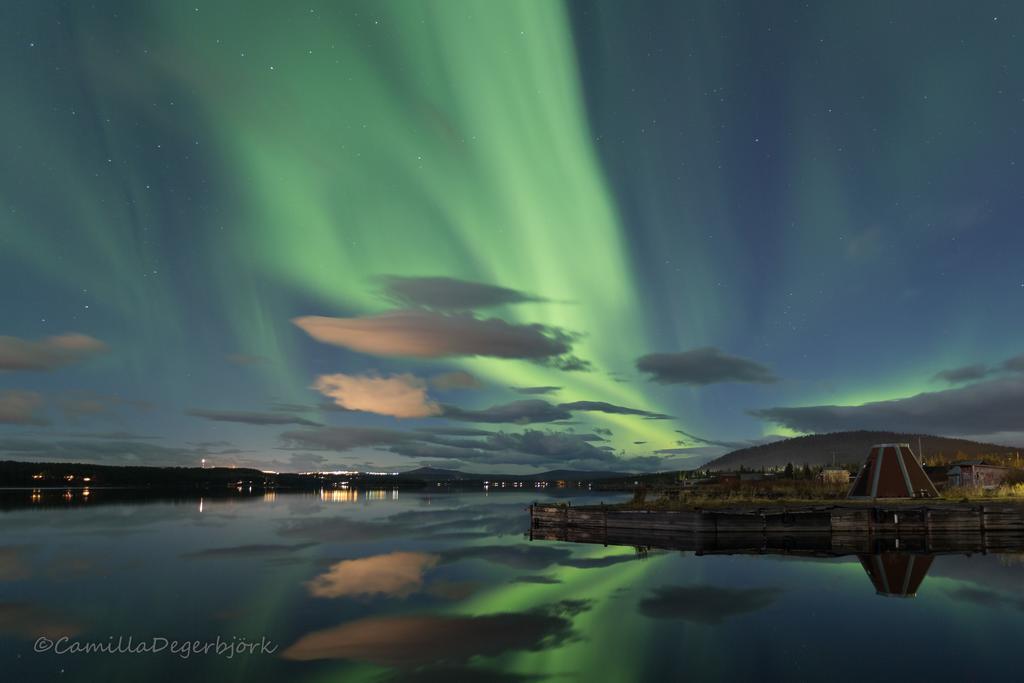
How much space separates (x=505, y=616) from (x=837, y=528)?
35809 millimetres

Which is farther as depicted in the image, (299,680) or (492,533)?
(492,533)

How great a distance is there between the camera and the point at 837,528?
51562mm

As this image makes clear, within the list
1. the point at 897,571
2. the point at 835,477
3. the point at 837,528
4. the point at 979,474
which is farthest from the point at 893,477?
the point at 897,571

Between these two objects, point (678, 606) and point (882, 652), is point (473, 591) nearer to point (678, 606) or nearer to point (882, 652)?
point (678, 606)

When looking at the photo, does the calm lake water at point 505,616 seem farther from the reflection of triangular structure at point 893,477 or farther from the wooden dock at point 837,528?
the reflection of triangular structure at point 893,477

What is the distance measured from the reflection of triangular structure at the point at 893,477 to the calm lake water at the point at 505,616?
22.3 metres

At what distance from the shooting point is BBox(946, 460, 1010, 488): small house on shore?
74.1m

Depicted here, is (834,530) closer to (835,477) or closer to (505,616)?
(505,616)

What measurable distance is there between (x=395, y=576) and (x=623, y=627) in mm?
18828

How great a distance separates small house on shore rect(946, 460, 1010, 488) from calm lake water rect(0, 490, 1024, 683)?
3662 cm

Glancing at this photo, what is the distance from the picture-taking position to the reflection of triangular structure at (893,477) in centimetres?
6512

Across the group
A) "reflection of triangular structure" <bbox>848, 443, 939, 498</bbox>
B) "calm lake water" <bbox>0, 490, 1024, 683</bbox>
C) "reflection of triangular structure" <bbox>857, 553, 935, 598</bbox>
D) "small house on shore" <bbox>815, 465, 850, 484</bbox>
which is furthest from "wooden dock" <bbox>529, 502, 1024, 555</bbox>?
"small house on shore" <bbox>815, 465, 850, 484</bbox>

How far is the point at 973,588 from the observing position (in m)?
33.2

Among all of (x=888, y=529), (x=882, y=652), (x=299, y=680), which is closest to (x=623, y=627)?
(x=882, y=652)
